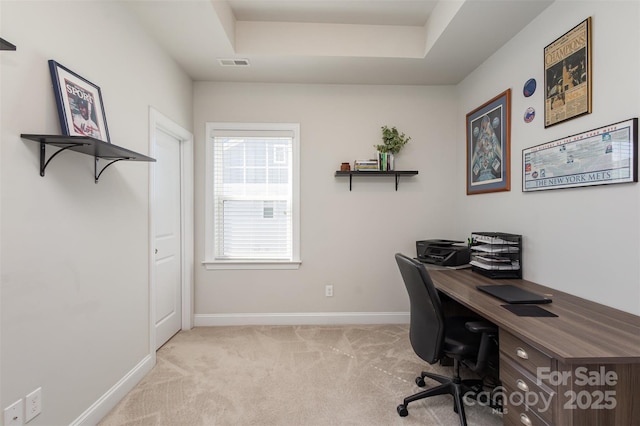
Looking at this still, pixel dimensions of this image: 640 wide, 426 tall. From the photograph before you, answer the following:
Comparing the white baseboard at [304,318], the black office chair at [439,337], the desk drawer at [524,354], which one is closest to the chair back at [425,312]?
the black office chair at [439,337]

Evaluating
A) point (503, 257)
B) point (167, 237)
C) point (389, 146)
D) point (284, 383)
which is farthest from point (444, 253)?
point (167, 237)

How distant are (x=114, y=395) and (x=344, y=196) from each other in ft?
8.09

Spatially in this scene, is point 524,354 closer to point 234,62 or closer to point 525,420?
point 525,420

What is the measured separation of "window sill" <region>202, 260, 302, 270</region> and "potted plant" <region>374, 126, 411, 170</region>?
A: 4.65 ft

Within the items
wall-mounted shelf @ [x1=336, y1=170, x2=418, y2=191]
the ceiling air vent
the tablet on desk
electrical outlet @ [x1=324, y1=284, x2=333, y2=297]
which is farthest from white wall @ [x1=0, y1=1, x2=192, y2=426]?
the tablet on desk

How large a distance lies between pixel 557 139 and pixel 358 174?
1611 millimetres

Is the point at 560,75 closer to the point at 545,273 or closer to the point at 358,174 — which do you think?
the point at 545,273

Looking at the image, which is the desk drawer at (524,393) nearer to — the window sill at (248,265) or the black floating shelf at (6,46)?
the window sill at (248,265)

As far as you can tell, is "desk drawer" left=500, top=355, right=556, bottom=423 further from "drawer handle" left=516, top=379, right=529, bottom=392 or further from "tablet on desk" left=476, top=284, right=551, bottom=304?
"tablet on desk" left=476, top=284, right=551, bottom=304

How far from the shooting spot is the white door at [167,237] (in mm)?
2510

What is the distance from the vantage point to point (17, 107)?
1225mm

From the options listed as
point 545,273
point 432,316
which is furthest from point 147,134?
point 545,273

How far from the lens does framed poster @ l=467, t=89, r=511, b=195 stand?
228cm

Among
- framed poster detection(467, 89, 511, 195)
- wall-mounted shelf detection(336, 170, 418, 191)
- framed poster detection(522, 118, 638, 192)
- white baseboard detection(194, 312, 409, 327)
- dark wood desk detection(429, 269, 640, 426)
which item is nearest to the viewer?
dark wood desk detection(429, 269, 640, 426)
